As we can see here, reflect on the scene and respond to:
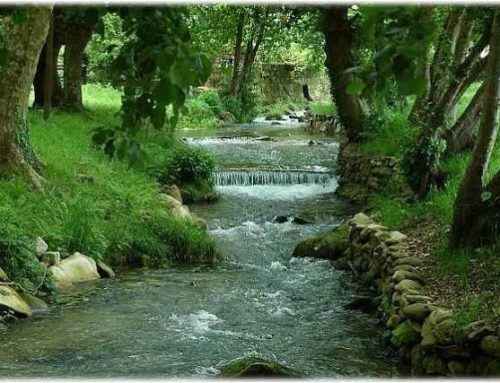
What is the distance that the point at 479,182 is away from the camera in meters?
7.39

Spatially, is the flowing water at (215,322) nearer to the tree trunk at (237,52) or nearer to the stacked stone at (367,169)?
the stacked stone at (367,169)

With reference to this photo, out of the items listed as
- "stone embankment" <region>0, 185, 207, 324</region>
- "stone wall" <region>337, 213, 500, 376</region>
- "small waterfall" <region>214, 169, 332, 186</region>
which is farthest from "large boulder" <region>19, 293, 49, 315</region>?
"small waterfall" <region>214, 169, 332, 186</region>

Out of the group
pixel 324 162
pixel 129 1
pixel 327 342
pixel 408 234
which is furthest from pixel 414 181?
pixel 129 1

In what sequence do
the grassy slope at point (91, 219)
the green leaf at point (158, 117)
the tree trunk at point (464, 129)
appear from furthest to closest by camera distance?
the tree trunk at point (464, 129) < the grassy slope at point (91, 219) < the green leaf at point (158, 117)

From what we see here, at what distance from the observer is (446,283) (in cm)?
700

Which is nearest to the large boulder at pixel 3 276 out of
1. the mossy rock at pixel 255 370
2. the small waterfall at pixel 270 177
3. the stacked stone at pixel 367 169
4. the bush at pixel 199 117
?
the mossy rock at pixel 255 370

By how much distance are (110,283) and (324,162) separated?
1078cm

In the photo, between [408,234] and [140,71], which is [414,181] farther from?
[140,71]

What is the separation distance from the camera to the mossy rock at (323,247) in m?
10.2

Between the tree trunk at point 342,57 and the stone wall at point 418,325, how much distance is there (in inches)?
290

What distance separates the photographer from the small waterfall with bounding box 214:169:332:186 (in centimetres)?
1622

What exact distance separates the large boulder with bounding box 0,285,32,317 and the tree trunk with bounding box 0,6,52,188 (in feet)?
10.1

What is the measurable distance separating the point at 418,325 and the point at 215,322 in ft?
6.64

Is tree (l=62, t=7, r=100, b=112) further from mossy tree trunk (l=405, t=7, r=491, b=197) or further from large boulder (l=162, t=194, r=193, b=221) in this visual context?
mossy tree trunk (l=405, t=7, r=491, b=197)
